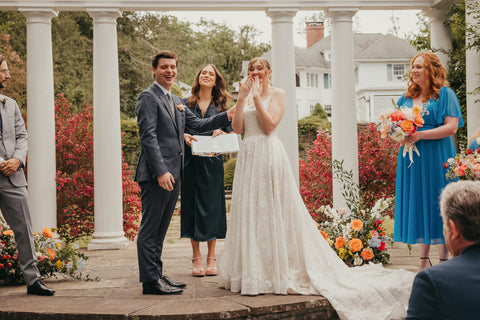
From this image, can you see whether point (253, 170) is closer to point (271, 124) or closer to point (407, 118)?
point (271, 124)

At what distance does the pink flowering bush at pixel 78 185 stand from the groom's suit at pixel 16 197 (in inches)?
185

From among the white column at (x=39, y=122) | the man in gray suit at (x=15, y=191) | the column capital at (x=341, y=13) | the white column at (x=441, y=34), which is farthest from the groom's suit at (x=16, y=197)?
the white column at (x=441, y=34)

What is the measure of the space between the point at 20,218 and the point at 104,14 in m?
4.69

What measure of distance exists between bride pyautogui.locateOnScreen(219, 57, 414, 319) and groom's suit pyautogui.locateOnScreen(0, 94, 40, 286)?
6.64 ft

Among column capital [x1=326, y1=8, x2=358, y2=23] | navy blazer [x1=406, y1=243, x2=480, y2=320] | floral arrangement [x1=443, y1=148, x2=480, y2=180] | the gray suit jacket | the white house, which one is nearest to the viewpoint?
navy blazer [x1=406, y1=243, x2=480, y2=320]

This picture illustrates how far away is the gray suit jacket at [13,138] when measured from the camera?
5449mm

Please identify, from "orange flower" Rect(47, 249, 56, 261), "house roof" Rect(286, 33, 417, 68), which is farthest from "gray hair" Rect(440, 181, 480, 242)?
"house roof" Rect(286, 33, 417, 68)

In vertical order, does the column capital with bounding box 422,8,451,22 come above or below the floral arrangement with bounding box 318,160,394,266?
above

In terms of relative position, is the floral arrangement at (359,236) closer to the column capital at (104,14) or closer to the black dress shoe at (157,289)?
the black dress shoe at (157,289)

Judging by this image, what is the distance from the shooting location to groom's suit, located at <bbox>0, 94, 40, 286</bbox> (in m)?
5.34

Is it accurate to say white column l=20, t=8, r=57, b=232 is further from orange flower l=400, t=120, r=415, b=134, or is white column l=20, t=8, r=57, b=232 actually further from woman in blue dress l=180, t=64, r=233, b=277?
orange flower l=400, t=120, r=415, b=134

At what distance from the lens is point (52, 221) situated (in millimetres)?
8867

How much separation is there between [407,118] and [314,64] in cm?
3905

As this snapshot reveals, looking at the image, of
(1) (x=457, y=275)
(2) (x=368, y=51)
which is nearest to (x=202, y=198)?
(1) (x=457, y=275)
